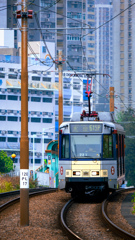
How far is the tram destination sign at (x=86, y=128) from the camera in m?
22.5

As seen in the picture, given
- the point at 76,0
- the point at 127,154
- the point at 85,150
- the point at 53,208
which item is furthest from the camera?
the point at 76,0

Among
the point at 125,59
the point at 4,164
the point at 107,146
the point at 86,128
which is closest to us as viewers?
the point at 107,146

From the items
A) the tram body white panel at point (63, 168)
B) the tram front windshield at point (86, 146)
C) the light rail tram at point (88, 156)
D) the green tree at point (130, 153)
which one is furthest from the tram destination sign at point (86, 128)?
the green tree at point (130, 153)

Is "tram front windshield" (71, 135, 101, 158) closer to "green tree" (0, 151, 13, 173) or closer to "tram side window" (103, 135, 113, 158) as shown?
"tram side window" (103, 135, 113, 158)

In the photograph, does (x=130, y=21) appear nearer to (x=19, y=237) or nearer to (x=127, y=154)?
(x=127, y=154)

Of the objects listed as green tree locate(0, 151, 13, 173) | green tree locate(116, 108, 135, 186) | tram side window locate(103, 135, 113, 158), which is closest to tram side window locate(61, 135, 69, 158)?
tram side window locate(103, 135, 113, 158)

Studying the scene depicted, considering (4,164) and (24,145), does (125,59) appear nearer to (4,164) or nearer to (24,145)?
(4,164)

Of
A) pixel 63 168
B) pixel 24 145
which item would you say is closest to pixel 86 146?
pixel 63 168

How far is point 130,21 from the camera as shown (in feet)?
648

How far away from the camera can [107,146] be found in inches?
880

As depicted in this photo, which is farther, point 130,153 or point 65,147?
point 130,153

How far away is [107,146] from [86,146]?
887mm

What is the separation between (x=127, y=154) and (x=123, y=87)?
296 ft

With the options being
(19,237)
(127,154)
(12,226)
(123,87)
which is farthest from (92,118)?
(123,87)
